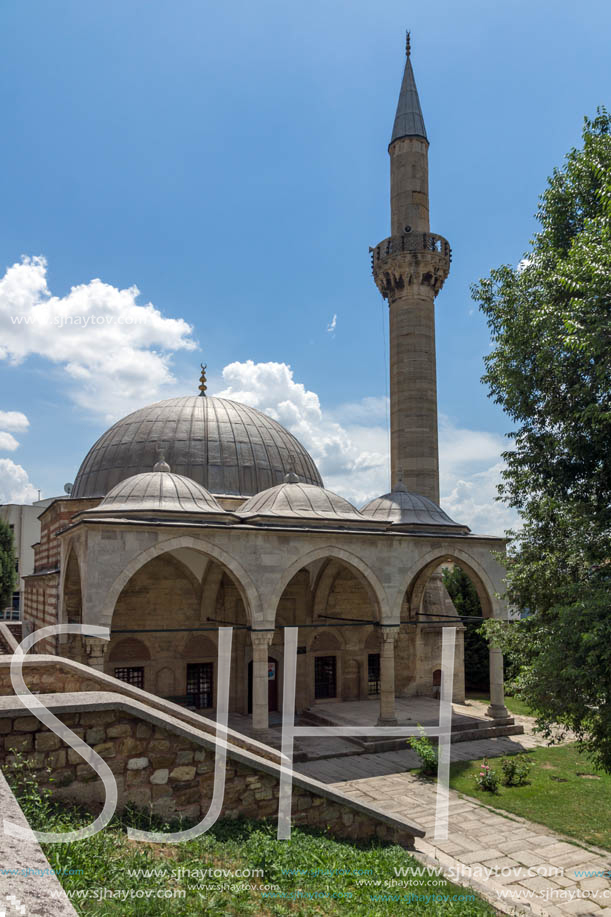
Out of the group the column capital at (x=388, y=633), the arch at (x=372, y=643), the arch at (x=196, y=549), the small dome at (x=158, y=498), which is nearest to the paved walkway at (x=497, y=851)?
the column capital at (x=388, y=633)

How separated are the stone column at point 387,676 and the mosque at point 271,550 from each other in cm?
5

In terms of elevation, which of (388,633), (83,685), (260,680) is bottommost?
(260,680)

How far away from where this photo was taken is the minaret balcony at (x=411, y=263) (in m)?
21.8

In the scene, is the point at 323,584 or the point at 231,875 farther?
the point at 323,584

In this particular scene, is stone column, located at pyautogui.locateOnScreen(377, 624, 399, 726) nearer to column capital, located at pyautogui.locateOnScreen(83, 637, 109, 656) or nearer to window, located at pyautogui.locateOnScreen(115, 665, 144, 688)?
window, located at pyautogui.locateOnScreen(115, 665, 144, 688)

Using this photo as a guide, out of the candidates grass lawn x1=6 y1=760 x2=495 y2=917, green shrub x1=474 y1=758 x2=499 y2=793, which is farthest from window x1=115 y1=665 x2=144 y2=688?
grass lawn x1=6 y1=760 x2=495 y2=917

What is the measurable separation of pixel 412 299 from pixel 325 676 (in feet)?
42.4

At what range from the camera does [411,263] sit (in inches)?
858

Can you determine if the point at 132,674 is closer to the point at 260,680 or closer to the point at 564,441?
the point at 260,680

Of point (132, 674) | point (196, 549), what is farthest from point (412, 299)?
point (132, 674)

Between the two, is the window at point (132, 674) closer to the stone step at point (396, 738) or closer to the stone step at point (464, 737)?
the stone step at point (396, 738)

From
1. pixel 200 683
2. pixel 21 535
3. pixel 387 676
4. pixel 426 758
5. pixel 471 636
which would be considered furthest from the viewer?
pixel 21 535

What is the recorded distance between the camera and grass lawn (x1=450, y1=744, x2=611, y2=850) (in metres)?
9.66

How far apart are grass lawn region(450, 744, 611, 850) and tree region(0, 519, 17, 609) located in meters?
21.6
